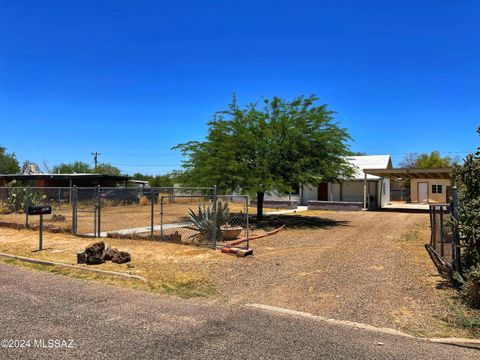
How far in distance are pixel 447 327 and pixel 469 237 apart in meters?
1.75

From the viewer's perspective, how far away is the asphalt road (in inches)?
171

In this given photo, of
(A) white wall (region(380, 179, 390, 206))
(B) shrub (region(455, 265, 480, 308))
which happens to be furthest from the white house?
(B) shrub (region(455, 265, 480, 308))

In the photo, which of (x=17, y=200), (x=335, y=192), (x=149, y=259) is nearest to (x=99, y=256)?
(x=149, y=259)

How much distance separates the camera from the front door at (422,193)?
43.0m

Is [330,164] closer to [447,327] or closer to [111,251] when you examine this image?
[111,251]

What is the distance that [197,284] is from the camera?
24.9 feet

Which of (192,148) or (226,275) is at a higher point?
(192,148)

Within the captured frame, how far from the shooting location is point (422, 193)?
143 ft

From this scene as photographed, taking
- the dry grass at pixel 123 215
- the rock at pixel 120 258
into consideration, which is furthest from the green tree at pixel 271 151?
the rock at pixel 120 258

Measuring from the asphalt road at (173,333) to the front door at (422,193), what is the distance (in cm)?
4166

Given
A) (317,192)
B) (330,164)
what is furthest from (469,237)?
(317,192)

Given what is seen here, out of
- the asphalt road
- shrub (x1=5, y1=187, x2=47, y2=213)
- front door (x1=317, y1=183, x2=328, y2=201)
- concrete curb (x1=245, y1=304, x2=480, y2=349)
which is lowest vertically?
concrete curb (x1=245, y1=304, x2=480, y2=349)

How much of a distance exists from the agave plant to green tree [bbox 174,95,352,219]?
3.58 meters

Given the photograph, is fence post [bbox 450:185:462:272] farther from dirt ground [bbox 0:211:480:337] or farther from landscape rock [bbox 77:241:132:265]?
landscape rock [bbox 77:241:132:265]
